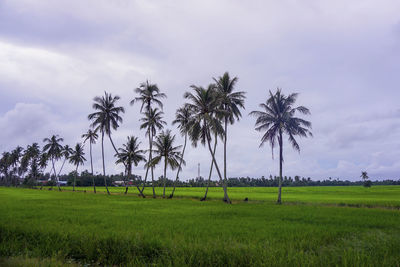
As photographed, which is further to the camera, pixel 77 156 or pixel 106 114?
pixel 77 156

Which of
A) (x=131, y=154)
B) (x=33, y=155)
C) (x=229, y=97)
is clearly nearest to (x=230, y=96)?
(x=229, y=97)

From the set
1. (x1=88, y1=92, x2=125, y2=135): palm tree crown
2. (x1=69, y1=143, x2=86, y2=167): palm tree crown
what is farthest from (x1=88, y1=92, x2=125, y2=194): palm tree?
(x1=69, y1=143, x2=86, y2=167): palm tree crown

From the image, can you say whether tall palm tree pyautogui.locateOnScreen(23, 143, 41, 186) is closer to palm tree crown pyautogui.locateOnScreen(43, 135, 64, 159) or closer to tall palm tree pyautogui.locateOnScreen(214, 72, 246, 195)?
palm tree crown pyautogui.locateOnScreen(43, 135, 64, 159)

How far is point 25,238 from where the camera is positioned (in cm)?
915

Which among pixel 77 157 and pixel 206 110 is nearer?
pixel 206 110

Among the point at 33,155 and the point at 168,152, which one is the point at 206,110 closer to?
the point at 168,152

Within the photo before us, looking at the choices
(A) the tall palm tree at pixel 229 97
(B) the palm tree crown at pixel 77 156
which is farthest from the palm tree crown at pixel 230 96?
(B) the palm tree crown at pixel 77 156

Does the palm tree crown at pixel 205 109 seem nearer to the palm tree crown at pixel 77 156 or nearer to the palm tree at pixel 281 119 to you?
the palm tree at pixel 281 119

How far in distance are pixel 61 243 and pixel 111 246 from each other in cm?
173

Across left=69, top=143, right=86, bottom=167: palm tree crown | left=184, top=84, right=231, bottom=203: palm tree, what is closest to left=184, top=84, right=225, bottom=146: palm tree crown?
left=184, top=84, right=231, bottom=203: palm tree

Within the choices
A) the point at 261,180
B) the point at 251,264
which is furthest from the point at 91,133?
the point at 261,180

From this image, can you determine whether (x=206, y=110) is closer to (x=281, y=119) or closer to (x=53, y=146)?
(x=281, y=119)

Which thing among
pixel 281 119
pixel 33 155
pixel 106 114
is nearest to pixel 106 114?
pixel 106 114

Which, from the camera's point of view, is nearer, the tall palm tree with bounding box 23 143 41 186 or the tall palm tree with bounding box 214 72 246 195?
the tall palm tree with bounding box 214 72 246 195
